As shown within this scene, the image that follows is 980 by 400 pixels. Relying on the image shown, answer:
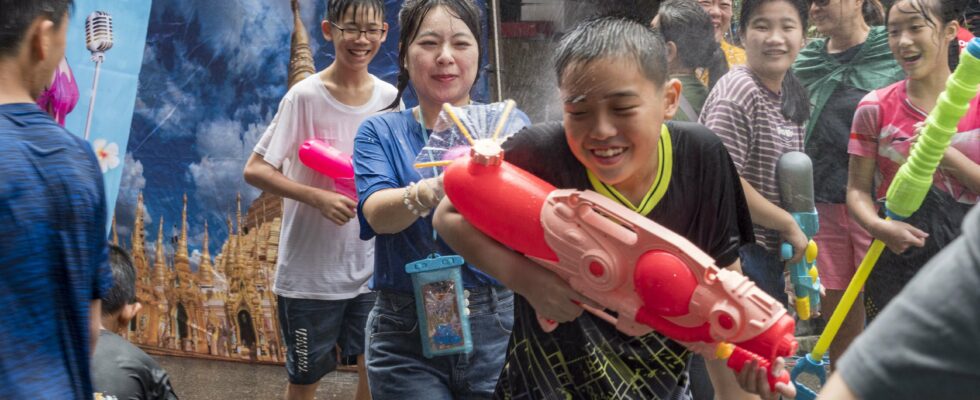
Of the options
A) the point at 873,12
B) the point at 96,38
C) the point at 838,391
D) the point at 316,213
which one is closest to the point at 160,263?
the point at 96,38

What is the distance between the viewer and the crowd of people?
2.20 m

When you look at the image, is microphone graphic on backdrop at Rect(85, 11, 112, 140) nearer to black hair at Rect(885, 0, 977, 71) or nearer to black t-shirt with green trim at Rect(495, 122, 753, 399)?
black t-shirt with green trim at Rect(495, 122, 753, 399)

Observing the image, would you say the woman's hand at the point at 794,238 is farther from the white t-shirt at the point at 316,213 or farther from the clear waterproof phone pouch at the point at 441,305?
the white t-shirt at the point at 316,213

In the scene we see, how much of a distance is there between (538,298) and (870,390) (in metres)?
1.19

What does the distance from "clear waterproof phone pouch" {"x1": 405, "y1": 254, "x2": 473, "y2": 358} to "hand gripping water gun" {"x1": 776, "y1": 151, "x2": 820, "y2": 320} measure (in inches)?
45.4

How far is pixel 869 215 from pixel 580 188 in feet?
5.41

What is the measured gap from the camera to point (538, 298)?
2.39m

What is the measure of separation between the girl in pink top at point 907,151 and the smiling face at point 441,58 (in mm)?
1443

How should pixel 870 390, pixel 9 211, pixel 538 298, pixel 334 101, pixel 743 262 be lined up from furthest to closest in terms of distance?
pixel 334 101
pixel 743 262
pixel 538 298
pixel 9 211
pixel 870 390

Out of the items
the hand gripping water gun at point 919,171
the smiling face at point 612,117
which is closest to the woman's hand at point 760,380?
the smiling face at point 612,117

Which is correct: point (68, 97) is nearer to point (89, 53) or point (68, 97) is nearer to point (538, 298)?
point (89, 53)

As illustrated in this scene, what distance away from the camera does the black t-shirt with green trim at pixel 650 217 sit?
2447 mm

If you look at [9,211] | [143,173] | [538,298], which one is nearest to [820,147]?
[538,298]

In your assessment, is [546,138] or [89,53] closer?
[546,138]
